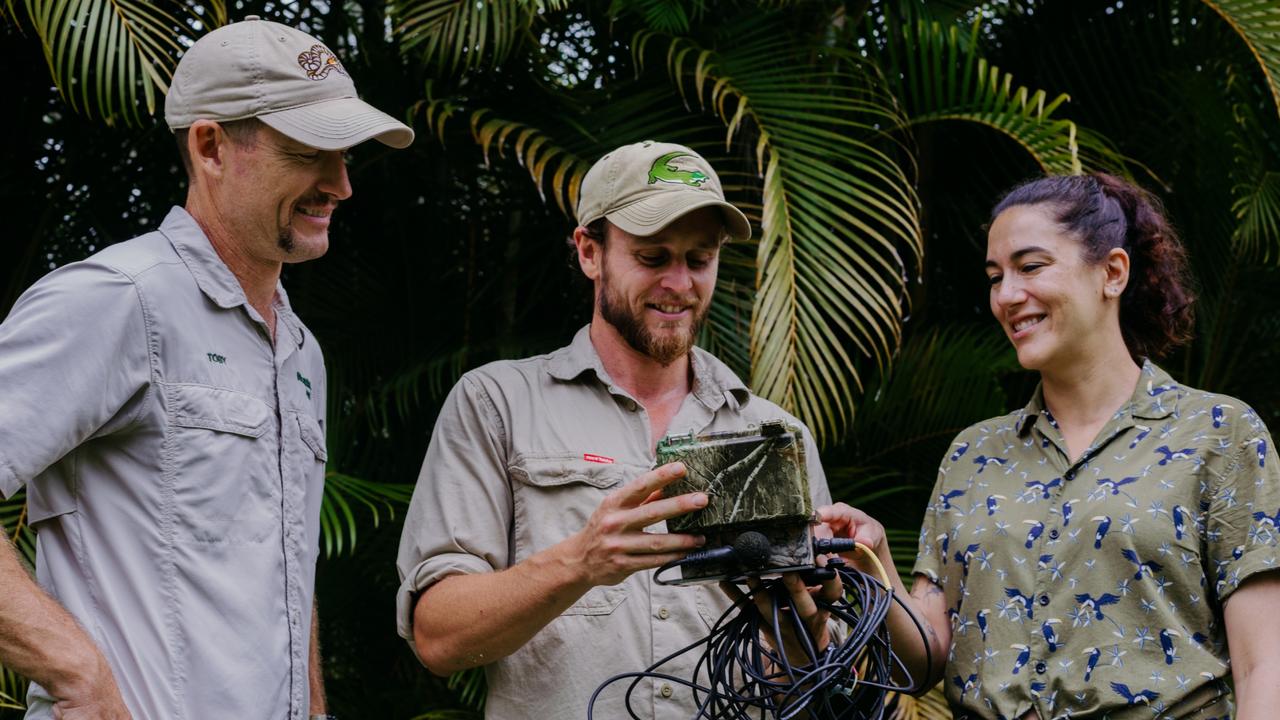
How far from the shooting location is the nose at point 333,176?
2424mm

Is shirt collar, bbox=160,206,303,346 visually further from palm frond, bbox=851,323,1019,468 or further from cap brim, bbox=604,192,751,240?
palm frond, bbox=851,323,1019,468

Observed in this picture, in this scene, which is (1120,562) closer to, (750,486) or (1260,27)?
(750,486)

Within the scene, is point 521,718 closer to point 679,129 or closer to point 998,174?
point 679,129

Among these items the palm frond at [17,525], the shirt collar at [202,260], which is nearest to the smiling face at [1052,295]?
the shirt collar at [202,260]

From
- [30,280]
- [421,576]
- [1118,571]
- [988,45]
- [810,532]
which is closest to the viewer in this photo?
[810,532]

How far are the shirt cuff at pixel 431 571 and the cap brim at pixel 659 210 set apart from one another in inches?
28.4

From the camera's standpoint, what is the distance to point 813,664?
2125 millimetres

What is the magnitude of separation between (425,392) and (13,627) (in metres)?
2.79

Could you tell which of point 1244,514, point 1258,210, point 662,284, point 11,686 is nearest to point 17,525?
point 11,686

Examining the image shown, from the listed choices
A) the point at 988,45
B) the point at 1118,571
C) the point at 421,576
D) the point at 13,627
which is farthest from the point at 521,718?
the point at 988,45

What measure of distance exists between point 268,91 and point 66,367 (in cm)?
62

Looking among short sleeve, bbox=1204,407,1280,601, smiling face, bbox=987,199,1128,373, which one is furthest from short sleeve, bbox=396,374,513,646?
short sleeve, bbox=1204,407,1280,601

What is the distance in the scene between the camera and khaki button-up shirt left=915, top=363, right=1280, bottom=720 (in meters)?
2.33

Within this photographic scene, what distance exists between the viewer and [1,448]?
196 cm
